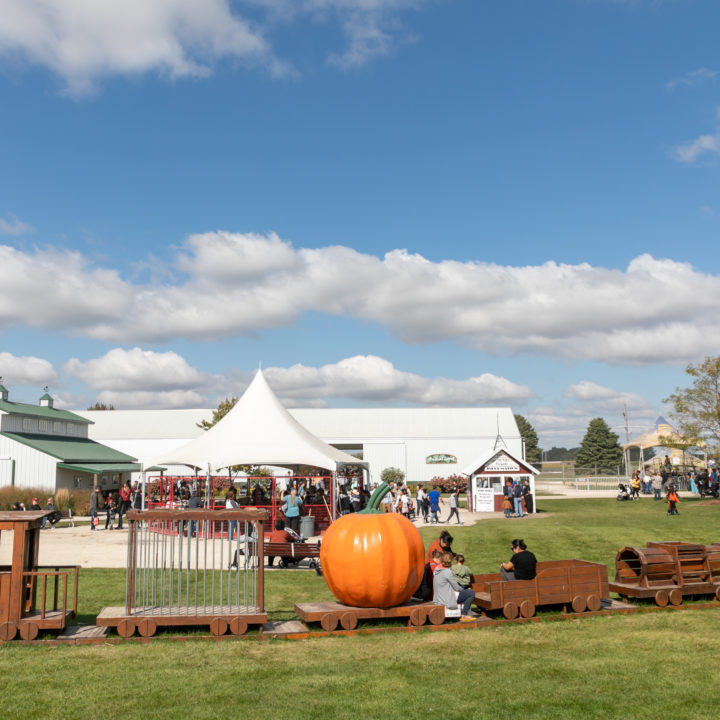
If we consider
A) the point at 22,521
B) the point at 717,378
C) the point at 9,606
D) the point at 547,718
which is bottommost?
the point at 547,718

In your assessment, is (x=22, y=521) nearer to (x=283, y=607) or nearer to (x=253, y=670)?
(x=253, y=670)

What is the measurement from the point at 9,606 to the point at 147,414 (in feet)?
204

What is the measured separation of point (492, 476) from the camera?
34.9 meters

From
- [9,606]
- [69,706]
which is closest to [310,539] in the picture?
[9,606]

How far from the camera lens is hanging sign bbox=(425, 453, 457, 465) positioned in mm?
62562

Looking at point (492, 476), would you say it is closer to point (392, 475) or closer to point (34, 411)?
point (392, 475)

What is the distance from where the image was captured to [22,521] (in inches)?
397

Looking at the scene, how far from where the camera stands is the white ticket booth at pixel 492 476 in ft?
114

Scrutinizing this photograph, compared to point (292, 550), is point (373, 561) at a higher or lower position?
higher

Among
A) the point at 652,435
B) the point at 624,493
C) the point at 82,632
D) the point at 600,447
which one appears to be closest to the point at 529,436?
the point at 600,447

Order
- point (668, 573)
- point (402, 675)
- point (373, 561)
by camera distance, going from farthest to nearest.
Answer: point (668, 573) → point (373, 561) → point (402, 675)

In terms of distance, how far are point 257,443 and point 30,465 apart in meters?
21.3

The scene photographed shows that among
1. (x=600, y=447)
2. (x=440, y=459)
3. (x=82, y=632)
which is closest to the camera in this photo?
(x=82, y=632)

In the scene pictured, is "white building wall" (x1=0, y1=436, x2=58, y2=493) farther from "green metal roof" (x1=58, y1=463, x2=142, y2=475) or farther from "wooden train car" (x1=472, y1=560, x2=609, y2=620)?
"wooden train car" (x1=472, y1=560, x2=609, y2=620)
